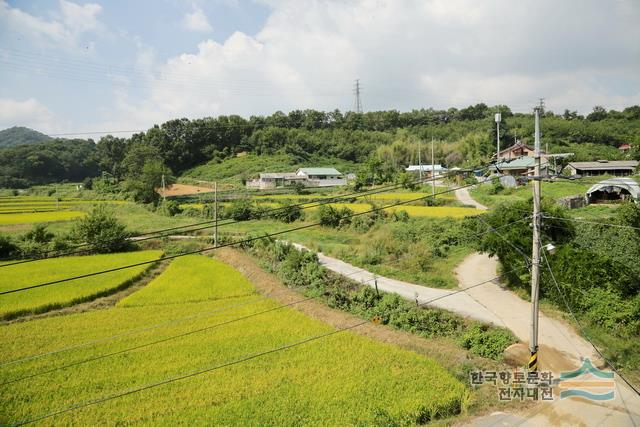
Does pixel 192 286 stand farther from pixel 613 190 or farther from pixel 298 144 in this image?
pixel 298 144

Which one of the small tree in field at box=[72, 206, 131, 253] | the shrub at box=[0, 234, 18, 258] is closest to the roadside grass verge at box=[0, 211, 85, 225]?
the shrub at box=[0, 234, 18, 258]

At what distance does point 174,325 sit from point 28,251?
54.1 ft

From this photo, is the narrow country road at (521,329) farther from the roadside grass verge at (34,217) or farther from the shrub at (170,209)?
the roadside grass verge at (34,217)

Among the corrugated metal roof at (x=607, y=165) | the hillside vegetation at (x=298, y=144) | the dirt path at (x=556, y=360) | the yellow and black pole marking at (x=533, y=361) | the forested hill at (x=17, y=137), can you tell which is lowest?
the dirt path at (x=556, y=360)

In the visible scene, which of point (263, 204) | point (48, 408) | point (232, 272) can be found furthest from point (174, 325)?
point (263, 204)

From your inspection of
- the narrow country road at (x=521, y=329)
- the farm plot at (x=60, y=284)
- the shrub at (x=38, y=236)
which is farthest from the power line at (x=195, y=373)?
the shrub at (x=38, y=236)

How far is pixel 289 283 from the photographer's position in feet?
65.3

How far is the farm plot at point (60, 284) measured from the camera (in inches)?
658

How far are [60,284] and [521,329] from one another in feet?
61.9

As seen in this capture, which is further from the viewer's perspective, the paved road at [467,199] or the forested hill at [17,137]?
the forested hill at [17,137]

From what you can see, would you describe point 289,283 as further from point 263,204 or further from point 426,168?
point 426,168

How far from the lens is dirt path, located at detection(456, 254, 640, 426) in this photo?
9.03 meters

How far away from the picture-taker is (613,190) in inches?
1182

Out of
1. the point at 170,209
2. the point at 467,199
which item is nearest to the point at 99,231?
the point at 170,209
